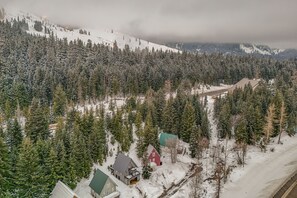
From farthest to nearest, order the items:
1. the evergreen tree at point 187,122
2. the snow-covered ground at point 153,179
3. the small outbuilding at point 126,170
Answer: the evergreen tree at point 187,122 → the small outbuilding at point 126,170 → the snow-covered ground at point 153,179

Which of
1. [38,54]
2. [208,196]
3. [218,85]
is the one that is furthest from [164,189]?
[218,85]

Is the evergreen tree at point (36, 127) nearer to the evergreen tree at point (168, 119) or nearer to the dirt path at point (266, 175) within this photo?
the evergreen tree at point (168, 119)

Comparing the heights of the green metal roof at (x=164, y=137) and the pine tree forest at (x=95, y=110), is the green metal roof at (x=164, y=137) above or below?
below

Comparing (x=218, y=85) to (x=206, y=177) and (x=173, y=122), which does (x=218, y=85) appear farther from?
(x=206, y=177)

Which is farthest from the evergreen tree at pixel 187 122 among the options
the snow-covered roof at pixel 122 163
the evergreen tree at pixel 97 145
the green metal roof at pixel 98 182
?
the green metal roof at pixel 98 182

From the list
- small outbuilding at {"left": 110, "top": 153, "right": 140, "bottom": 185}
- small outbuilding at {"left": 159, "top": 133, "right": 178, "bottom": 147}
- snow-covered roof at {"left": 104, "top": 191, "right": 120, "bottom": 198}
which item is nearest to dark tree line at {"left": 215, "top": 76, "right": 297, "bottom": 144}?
small outbuilding at {"left": 159, "top": 133, "right": 178, "bottom": 147}

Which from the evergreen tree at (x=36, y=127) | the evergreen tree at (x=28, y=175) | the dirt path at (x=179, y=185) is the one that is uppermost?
the evergreen tree at (x=36, y=127)

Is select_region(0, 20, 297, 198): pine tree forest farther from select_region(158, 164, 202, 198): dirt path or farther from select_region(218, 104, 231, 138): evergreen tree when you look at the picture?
select_region(158, 164, 202, 198): dirt path

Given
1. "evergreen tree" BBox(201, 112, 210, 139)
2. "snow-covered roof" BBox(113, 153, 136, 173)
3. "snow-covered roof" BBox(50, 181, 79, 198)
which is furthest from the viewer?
"evergreen tree" BBox(201, 112, 210, 139)
